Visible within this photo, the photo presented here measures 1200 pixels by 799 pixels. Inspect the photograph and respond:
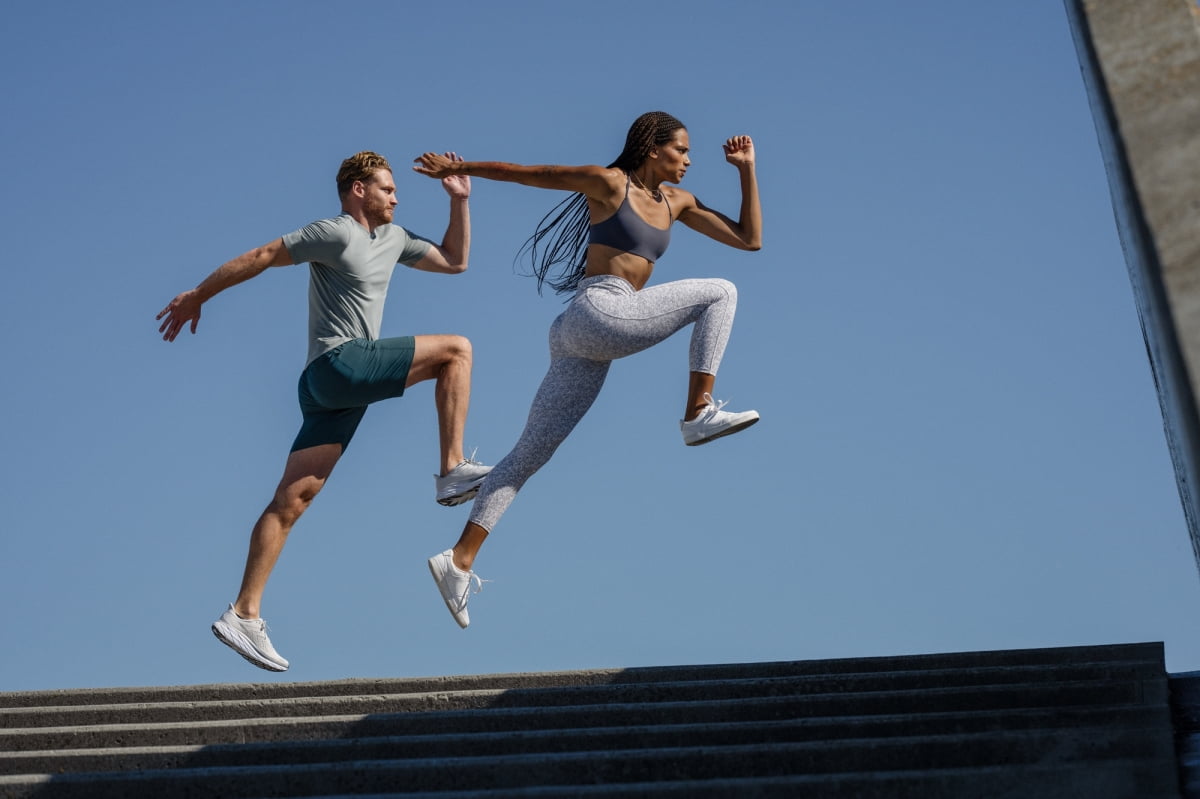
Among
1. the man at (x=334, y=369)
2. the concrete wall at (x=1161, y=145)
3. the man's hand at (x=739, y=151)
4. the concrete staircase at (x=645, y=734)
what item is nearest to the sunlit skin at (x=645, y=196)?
the man's hand at (x=739, y=151)

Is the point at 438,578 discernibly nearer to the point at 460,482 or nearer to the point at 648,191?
the point at 460,482

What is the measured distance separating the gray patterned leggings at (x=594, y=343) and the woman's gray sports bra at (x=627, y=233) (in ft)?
0.57

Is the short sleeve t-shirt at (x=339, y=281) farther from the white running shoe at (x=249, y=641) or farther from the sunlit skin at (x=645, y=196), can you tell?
the white running shoe at (x=249, y=641)

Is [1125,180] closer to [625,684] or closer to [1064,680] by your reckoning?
[1064,680]

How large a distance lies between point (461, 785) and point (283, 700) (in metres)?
1.40

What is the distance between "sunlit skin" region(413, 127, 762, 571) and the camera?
641cm

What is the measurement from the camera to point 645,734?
4598 millimetres

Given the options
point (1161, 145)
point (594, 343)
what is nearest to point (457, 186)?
point (594, 343)

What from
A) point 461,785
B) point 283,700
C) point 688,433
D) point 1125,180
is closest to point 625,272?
point 688,433

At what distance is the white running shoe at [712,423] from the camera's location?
617cm

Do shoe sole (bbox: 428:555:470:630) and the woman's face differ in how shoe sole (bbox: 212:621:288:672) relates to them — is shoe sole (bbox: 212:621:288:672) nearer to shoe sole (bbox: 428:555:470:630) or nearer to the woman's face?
shoe sole (bbox: 428:555:470:630)

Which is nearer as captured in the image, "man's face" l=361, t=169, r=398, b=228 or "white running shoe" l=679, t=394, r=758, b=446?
"white running shoe" l=679, t=394, r=758, b=446

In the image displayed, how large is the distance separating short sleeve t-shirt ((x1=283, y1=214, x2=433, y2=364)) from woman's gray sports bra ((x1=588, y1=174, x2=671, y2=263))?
1139 millimetres

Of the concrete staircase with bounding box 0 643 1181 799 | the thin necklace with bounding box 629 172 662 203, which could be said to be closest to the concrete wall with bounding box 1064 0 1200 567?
the concrete staircase with bounding box 0 643 1181 799
